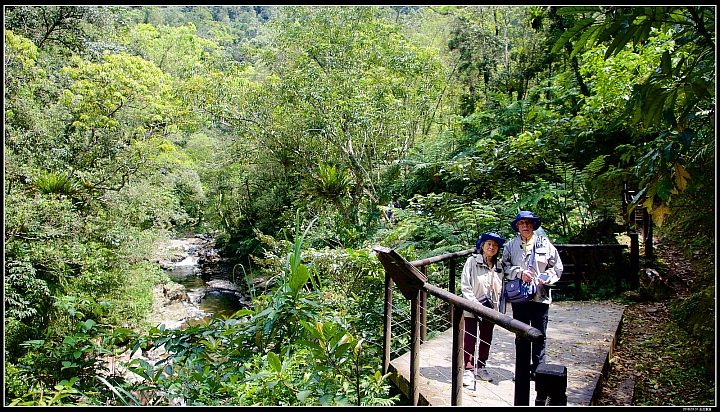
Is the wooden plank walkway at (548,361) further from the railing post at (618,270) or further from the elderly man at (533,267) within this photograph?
the railing post at (618,270)

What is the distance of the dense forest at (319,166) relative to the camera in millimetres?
2781

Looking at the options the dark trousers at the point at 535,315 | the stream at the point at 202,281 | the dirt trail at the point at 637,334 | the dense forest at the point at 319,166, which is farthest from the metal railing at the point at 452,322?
the stream at the point at 202,281

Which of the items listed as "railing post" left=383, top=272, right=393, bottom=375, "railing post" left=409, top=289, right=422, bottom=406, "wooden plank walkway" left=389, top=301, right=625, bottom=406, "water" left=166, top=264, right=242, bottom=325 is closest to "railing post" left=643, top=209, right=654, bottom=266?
"wooden plank walkway" left=389, top=301, right=625, bottom=406

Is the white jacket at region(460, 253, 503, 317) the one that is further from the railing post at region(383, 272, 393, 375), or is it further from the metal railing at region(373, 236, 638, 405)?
the railing post at region(383, 272, 393, 375)

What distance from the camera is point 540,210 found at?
8.20 metres

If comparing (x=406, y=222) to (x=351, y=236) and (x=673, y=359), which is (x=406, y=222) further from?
(x=673, y=359)

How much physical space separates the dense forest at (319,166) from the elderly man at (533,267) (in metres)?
0.78

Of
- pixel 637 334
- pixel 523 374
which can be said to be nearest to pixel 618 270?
pixel 637 334

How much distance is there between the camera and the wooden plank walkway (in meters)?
3.17

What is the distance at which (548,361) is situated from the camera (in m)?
3.97

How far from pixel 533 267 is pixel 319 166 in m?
10.9

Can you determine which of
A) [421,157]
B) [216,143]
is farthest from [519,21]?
[216,143]

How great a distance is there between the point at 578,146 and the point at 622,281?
315 centimetres

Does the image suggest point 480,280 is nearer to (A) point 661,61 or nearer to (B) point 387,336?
(B) point 387,336
